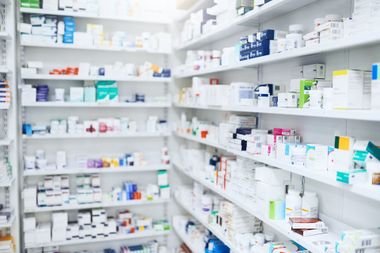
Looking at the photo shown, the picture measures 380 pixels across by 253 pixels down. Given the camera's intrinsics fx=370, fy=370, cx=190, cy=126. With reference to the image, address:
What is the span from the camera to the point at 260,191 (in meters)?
2.80

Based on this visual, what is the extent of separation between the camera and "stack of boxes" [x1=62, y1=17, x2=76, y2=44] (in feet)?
14.2

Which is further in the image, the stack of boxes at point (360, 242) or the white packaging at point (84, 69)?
the white packaging at point (84, 69)

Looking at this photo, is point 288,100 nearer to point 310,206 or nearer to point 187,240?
point 310,206

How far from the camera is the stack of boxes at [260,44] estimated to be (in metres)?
2.68

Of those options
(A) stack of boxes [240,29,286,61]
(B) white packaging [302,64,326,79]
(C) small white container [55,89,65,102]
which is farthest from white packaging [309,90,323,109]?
(C) small white container [55,89,65,102]

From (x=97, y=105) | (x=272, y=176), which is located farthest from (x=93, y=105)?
(x=272, y=176)

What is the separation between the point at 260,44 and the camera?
2.75 meters

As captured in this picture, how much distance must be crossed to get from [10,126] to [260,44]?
2.98m

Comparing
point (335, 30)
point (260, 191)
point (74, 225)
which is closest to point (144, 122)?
point (74, 225)

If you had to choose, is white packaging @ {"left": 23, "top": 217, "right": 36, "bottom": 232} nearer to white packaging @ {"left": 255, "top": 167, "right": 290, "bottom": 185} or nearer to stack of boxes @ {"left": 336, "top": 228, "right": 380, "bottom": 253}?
white packaging @ {"left": 255, "top": 167, "right": 290, "bottom": 185}

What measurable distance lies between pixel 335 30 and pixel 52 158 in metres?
3.75

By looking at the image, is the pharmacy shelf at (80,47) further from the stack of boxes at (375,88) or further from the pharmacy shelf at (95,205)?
the stack of boxes at (375,88)

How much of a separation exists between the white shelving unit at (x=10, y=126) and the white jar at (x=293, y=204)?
297 cm

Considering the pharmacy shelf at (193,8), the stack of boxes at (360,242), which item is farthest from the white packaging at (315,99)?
the pharmacy shelf at (193,8)
